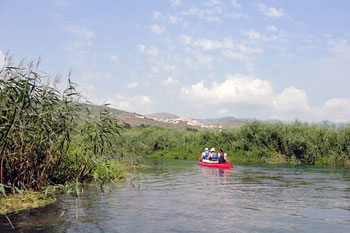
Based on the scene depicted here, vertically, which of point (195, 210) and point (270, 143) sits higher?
point (270, 143)

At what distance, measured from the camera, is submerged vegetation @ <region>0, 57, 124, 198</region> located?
945 cm

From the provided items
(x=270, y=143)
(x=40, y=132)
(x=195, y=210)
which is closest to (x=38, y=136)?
(x=40, y=132)

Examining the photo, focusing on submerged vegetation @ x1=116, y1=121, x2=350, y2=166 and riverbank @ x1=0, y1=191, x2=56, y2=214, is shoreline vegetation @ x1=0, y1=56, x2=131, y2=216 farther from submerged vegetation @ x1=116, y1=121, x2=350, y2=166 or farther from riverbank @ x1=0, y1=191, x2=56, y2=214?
submerged vegetation @ x1=116, y1=121, x2=350, y2=166

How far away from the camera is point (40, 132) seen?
10109mm

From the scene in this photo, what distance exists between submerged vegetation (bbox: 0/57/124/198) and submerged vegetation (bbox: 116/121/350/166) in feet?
33.9

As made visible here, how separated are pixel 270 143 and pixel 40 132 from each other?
2424cm

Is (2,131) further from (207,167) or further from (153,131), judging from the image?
(153,131)

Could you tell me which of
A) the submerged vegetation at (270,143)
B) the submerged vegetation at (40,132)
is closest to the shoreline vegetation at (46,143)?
the submerged vegetation at (40,132)

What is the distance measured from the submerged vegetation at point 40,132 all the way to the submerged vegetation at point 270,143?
1035cm

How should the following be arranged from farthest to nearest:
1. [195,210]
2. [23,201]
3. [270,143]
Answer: [270,143] < [195,210] < [23,201]

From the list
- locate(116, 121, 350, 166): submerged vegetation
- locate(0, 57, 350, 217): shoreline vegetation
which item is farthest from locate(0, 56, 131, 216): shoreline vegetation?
locate(116, 121, 350, 166): submerged vegetation

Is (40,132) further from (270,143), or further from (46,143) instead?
(270,143)

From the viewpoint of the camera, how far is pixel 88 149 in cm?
1173

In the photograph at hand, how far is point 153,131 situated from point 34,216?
37.2 m
